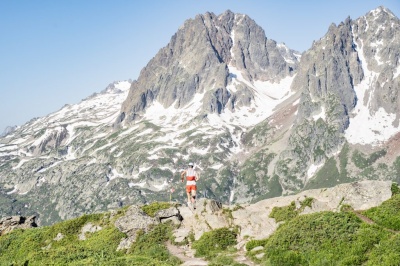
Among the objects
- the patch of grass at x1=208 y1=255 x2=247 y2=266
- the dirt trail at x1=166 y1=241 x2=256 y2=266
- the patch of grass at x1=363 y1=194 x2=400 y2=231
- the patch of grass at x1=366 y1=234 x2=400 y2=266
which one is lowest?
the dirt trail at x1=166 y1=241 x2=256 y2=266

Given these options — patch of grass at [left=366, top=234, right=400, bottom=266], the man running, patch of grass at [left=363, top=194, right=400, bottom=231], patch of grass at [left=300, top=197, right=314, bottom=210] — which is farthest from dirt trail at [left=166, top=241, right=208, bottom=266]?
patch of grass at [left=363, top=194, right=400, bottom=231]

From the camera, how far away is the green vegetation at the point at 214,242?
27.1 m

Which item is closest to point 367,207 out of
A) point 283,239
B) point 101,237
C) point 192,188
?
point 283,239

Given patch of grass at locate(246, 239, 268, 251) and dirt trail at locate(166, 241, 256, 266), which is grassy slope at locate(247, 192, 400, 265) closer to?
patch of grass at locate(246, 239, 268, 251)

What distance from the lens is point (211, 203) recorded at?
114 ft

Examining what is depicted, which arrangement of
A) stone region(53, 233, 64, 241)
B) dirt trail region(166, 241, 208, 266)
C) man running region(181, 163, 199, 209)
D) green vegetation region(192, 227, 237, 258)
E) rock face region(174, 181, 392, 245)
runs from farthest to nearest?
man running region(181, 163, 199, 209) → stone region(53, 233, 64, 241) → rock face region(174, 181, 392, 245) → green vegetation region(192, 227, 237, 258) → dirt trail region(166, 241, 208, 266)

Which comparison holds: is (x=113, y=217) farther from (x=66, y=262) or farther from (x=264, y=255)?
(x=264, y=255)

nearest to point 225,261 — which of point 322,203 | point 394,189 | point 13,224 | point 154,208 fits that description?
point 322,203

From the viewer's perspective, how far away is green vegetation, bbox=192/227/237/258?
1068 inches

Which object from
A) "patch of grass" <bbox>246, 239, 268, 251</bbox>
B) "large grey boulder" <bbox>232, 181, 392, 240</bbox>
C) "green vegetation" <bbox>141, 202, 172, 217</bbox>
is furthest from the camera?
"green vegetation" <bbox>141, 202, 172, 217</bbox>

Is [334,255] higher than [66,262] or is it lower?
lower

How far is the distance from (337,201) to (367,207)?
3.14 metres

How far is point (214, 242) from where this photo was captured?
28109 mm

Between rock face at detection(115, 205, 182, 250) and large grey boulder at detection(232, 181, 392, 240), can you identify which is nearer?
large grey boulder at detection(232, 181, 392, 240)
